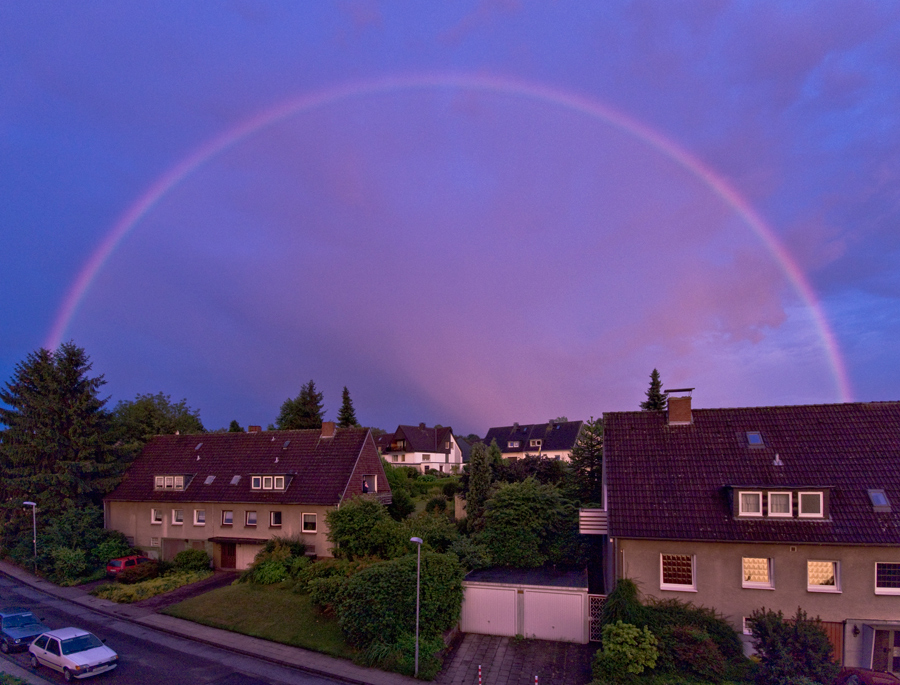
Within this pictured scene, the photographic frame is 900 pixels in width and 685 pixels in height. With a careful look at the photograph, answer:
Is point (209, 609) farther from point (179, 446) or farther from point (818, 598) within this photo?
point (818, 598)

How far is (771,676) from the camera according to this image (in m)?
18.4

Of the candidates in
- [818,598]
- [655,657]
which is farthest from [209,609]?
[818,598]

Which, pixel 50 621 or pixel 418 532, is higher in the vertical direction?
pixel 418 532

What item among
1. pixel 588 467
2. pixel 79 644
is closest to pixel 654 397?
pixel 588 467

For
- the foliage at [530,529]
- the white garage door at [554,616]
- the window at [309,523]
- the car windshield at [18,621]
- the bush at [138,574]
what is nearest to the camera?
the white garage door at [554,616]

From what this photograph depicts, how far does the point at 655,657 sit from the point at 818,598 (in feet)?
22.7

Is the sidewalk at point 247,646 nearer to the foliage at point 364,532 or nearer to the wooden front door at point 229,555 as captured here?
the wooden front door at point 229,555

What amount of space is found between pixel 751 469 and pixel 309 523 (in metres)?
26.7

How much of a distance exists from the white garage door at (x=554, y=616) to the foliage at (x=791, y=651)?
689cm

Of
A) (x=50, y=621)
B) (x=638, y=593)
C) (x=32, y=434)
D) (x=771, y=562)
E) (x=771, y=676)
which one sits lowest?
(x=50, y=621)

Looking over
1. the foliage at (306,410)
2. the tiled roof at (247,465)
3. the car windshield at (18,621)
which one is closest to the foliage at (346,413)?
the foliage at (306,410)

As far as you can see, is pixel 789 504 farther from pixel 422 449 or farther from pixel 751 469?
pixel 422 449

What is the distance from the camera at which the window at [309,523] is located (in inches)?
1417

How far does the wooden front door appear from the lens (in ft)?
122
